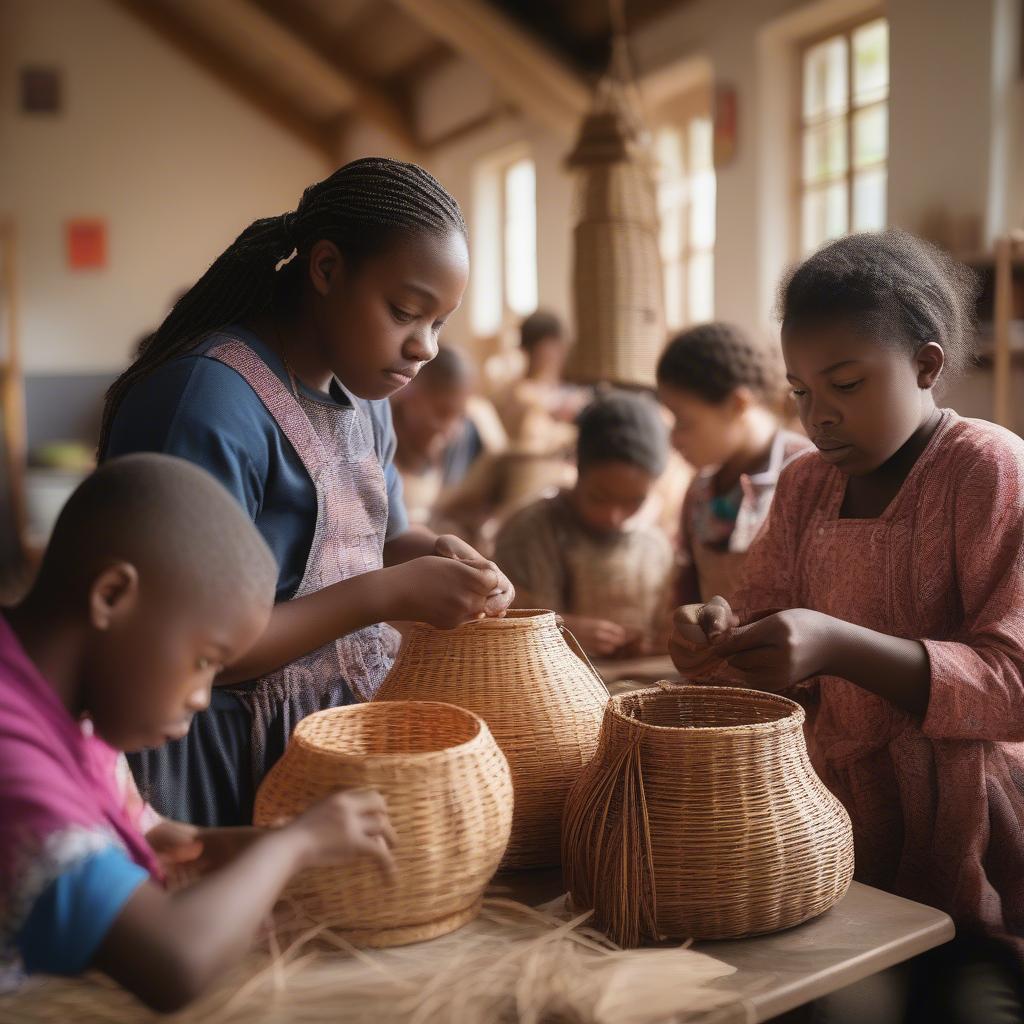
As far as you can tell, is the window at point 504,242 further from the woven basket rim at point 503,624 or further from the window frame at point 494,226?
the woven basket rim at point 503,624

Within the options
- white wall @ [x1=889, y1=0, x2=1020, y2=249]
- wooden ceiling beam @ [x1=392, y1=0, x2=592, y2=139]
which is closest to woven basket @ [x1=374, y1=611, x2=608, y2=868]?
white wall @ [x1=889, y1=0, x2=1020, y2=249]

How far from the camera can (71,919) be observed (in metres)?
0.75

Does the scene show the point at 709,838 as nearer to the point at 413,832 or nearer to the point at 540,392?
the point at 413,832

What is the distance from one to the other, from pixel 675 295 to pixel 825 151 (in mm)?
1302

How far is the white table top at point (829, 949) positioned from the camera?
901mm

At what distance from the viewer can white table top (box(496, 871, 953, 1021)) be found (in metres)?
0.90

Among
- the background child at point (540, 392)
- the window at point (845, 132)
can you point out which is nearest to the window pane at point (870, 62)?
the window at point (845, 132)

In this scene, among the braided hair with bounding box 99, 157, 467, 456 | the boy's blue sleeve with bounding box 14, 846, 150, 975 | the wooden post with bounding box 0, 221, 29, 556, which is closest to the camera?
the boy's blue sleeve with bounding box 14, 846, 150, 975

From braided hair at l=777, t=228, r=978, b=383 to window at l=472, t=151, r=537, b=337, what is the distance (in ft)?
20.5

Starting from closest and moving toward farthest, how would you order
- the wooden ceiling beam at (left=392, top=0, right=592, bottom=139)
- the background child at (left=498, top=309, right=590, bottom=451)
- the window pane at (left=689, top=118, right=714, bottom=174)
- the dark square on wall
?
the background child at (left=498, top=309, right=590, bottom=451)
the window pane at (left=689, top=118, right=714, bottom=174)
the wooden ceiling beam at (left=392, top=0, right=592, bottom=139)
the dark square on wall

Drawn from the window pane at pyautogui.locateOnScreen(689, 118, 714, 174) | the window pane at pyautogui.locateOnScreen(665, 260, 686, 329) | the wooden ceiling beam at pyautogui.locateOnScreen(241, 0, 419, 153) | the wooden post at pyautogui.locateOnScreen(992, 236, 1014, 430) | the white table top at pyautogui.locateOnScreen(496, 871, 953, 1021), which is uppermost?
the wooden ceiling beam at pyautogui.locateOnScreen(241, 0, 419, 153)

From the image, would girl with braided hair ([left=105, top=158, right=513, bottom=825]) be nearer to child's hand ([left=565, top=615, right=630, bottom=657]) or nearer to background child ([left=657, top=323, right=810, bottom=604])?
child's hand ([left=565, top=615, right=630, bottom=657])

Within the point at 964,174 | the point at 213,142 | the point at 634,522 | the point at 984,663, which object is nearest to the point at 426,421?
the point at 634,522

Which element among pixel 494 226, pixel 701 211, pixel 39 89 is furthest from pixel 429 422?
pixel 39 89
